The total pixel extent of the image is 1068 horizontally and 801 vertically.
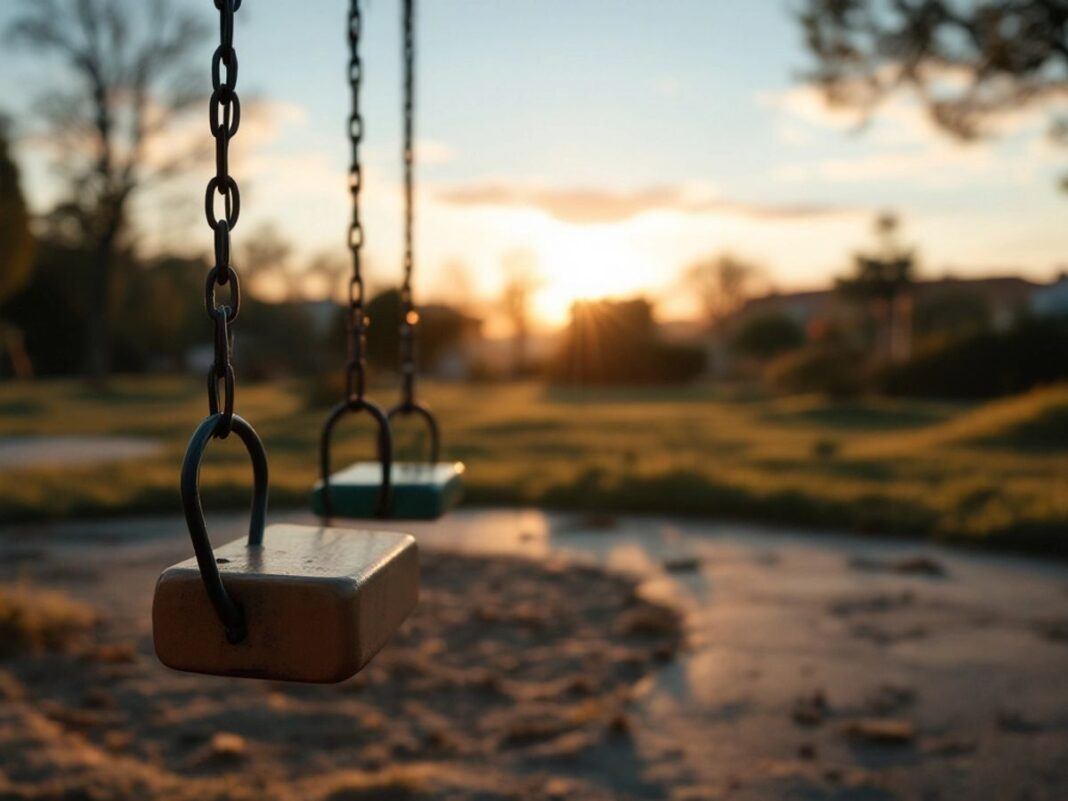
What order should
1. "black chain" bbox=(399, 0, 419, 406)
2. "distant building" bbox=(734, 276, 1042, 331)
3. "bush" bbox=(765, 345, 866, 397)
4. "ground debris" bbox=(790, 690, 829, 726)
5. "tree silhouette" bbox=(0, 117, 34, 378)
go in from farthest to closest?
1. "distant building" bbox=(734, 276, 1042, 331)
2. "tree silhouette" bbox=(0, 117, 34, 378)
3. "bush" bbox=(765, 345, 866, 397)
4. "ground debris" bbox=(790, 690, 829, 726)
5. "black chain" bbox=(399, 0, 419, 406)

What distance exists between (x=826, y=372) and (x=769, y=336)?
18425 millimetres

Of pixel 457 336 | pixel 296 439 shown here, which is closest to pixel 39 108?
pixel 296 439

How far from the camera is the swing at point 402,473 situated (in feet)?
6.20

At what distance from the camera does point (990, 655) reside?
12.5 ft

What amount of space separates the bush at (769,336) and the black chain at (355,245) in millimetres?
36910

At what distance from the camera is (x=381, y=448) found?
1945 mm

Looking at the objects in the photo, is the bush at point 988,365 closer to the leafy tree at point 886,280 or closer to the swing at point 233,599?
the leafy tree at point 886,280

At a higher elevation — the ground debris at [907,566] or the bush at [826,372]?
the bush at [826,372]

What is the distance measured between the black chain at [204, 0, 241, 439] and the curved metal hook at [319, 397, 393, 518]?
703 millimetres

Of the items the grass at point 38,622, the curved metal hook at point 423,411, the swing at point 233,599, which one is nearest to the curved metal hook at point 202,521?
the swing at point 233,599

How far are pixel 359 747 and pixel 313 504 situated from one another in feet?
4.33

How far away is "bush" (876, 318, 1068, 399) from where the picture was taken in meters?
22.6

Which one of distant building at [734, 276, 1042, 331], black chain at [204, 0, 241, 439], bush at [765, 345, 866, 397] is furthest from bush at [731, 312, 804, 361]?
black chain at [204, 0, 241, 439]

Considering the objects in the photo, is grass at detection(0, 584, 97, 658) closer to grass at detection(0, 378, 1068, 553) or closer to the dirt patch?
the dirt patch
